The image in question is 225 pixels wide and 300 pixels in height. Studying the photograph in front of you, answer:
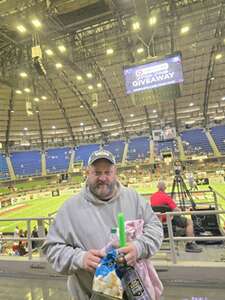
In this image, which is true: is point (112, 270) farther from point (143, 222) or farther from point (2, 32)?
point (2, 32)

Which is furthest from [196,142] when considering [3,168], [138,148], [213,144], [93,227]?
[93,227]

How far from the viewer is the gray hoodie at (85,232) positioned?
165cm

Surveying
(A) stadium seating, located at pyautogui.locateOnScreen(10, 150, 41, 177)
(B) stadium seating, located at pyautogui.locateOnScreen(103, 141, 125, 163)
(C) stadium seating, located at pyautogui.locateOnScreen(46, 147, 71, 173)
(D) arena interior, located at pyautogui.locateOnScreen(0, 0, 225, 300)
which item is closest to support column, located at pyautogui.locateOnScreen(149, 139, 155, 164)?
(D) arena interior, located at pyautogui.locateOnScreen(0, 0, 225, 300)

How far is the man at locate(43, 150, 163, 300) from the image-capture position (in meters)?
1.61

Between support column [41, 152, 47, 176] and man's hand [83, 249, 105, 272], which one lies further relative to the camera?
support column [41, 152, 47, 176]

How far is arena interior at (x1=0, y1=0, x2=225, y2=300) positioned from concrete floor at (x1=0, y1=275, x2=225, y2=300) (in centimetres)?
2

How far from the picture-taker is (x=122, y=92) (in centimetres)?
3180

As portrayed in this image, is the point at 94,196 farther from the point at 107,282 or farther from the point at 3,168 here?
the point at 3,168

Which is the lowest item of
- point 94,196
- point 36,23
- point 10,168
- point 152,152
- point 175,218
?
point 175,218

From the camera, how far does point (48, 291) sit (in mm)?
4047

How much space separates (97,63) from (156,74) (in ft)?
52.2

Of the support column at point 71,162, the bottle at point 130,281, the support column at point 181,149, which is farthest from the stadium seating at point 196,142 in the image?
the bottle at point 130,281

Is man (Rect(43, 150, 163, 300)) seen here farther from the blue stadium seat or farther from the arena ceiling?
the blue stadium seat

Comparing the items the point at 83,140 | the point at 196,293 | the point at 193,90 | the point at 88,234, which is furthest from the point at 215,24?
the point at 83,140
